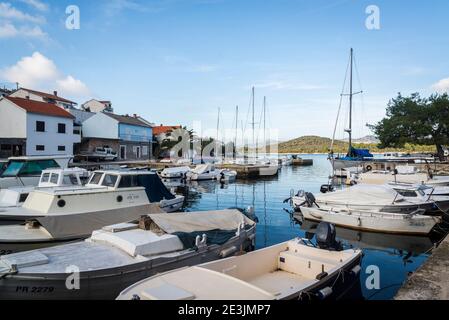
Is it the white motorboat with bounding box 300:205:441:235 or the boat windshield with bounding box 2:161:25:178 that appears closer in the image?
the white motorboat with bounding box 300:205:441:235

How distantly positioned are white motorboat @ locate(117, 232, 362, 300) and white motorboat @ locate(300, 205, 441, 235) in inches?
287

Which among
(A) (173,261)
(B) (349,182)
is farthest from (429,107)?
(A) (173,261)

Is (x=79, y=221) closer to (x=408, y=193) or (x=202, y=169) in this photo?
(x=408, y=193)

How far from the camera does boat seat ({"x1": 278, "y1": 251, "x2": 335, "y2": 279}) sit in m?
7.84

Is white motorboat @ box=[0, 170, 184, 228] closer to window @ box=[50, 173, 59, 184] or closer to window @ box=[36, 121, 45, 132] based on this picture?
window @ box=[50, 173, 59, 184]

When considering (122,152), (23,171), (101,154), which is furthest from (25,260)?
(122,152)

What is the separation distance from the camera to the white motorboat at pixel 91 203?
1169cm

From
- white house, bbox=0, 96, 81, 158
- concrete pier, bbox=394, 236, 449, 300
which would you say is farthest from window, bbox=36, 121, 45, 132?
concrete pier, bbox=394, 236, 449, 300

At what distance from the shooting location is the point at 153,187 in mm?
15523

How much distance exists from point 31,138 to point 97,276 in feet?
117

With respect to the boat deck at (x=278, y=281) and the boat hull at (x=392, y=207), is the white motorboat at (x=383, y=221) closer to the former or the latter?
the boat hull at (x=392, y=207)

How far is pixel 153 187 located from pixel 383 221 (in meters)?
10.7

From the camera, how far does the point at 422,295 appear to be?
18.3 feet
